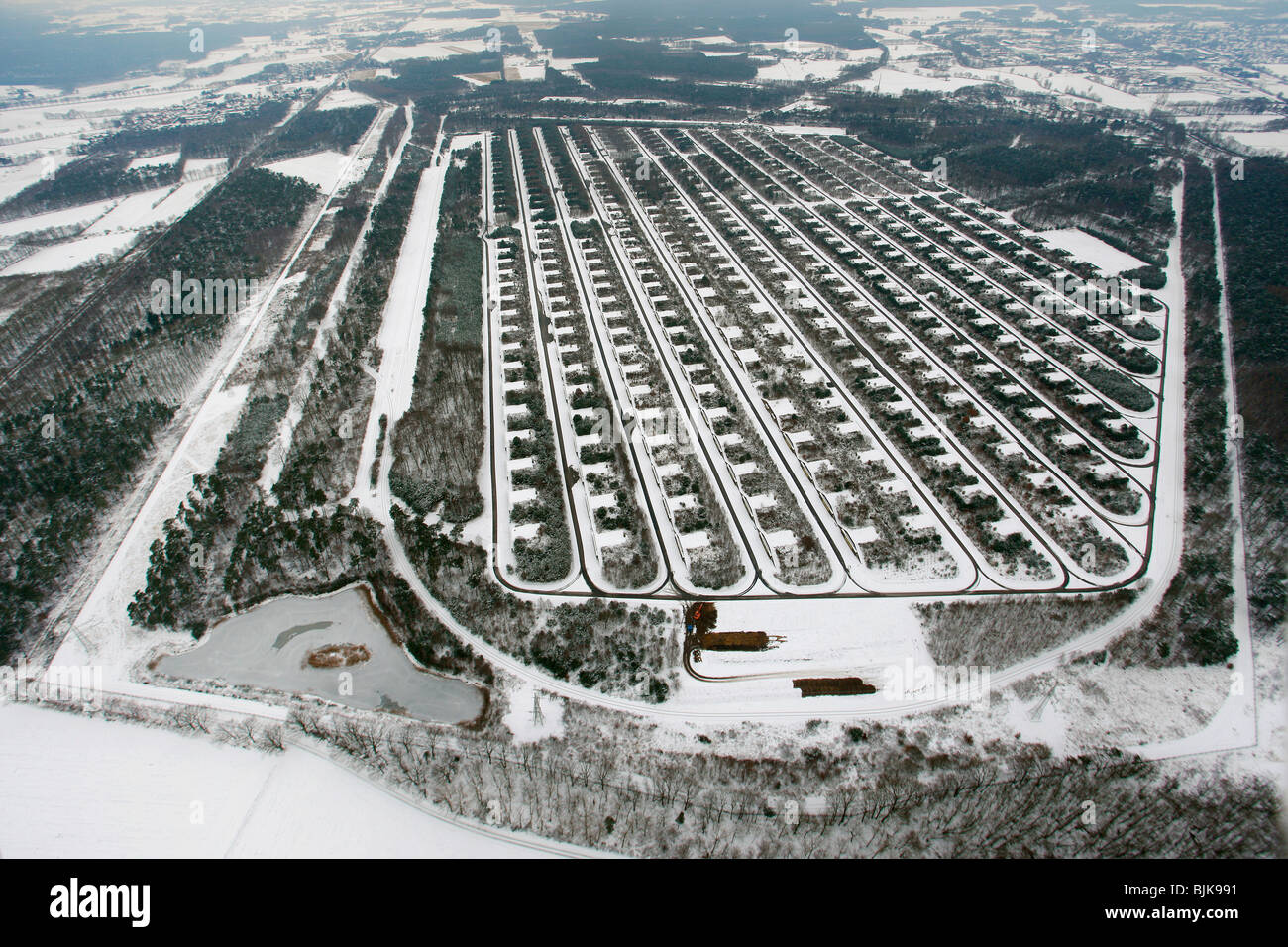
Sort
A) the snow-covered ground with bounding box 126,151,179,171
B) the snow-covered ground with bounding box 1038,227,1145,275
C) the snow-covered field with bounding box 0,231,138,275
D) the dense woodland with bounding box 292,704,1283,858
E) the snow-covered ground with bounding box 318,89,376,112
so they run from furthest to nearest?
the snow-covered ground with bounding box 318,89,376,112 → the snow-covered ground with bounding box 126,151,179,171 → the snow-covered field with bounding box 0,231,138,275 → the snow-covered ground with bounding box 1038,227,1145,275 → the dense woodland with bounding box 292,704,1283,858

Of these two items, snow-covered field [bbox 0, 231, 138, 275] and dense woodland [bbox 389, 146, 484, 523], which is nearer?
dense woodland [bbox 389, 146, 484, 523]

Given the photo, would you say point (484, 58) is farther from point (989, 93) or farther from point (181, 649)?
point (181, 649)

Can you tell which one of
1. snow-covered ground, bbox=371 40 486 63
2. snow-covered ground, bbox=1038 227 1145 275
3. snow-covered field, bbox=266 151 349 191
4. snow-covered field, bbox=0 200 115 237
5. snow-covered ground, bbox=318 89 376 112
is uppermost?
snow-covered ground, bbox=371 40 486 63

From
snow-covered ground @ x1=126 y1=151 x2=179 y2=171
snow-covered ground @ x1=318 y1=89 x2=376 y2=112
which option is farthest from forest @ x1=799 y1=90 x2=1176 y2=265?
snow-covered ground @ x1=126 y1=151 x2=179 y2=171

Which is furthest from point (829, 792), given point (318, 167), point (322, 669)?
point (318, 167)

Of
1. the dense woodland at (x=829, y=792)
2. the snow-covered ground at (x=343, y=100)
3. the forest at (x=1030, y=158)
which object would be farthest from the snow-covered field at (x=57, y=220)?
the forest at (x=1030, y=158)

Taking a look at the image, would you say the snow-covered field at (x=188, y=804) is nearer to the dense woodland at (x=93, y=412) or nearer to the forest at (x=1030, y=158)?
the dense woodland at (x=93, y=412)

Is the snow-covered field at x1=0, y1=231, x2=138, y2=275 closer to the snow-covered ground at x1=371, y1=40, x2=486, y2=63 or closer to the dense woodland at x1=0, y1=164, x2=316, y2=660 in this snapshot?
the dense woodland at x1=0, y1=164, x2=316, y2=660

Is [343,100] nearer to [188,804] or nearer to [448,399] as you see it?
[448,399]
